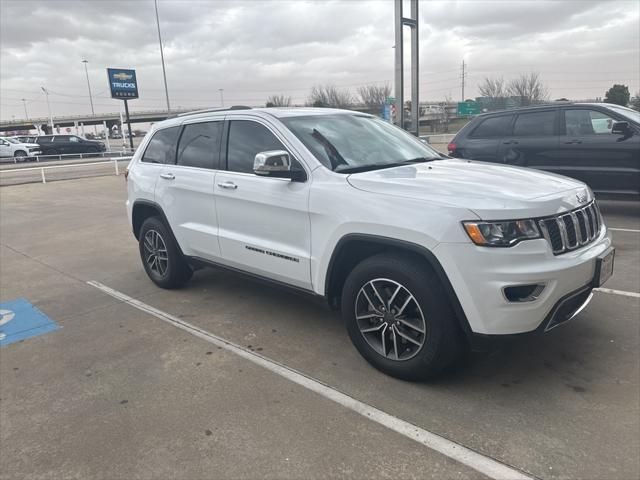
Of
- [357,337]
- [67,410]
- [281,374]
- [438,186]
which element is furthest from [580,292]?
[67,410]

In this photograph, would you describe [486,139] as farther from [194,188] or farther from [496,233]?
[496,233]

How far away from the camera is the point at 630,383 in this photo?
3.13 meters

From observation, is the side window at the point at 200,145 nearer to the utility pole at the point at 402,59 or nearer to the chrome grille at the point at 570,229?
the chrome grille at the point at 570,229

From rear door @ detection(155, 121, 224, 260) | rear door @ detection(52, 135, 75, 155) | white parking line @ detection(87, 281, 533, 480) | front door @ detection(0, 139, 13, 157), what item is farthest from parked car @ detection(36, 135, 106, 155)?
white parking line @ detection(87, 281, 533, 480)

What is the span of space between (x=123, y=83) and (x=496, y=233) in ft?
142

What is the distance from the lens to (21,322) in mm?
4676

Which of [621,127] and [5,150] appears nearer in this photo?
[621,127]

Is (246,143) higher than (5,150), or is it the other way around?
(246,143)

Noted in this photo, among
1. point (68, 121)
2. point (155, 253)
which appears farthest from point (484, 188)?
point (68, 121)

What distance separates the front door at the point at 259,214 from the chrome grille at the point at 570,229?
5.17ft

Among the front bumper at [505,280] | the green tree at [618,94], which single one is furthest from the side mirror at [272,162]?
the green tree at [618,94]

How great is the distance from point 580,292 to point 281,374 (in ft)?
6.50

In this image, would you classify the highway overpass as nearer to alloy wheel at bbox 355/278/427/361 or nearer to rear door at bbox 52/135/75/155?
rear door at bbox 52/135/75/155

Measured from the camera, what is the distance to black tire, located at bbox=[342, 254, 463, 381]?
2.95m
